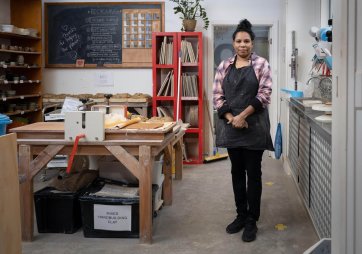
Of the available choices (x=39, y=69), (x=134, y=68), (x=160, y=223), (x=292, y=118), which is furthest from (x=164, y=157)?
(x=39, y=69)

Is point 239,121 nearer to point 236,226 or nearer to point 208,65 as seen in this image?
point 236,226

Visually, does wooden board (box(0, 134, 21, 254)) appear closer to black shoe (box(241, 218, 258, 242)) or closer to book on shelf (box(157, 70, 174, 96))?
black shoe (box(241, 218, 258, 242))

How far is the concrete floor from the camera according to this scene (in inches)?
112

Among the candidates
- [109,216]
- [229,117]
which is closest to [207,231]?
[109,216]

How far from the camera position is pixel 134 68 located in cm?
616

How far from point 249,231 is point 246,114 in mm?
806

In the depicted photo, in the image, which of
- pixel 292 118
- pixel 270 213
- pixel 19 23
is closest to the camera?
pixel 270 213

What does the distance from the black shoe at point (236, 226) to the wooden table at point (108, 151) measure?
59 centimetres

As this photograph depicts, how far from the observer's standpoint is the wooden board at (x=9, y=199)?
5.36ft

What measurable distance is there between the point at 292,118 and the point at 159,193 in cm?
177

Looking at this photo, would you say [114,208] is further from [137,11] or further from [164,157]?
[137,11]

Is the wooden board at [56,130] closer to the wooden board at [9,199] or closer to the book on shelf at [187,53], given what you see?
the wooden board at [9,199]

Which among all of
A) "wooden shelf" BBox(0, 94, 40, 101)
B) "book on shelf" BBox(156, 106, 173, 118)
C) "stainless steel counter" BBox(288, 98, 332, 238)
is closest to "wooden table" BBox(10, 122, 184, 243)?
"stainless steel counter" BBox(288, 98, 332, 238)

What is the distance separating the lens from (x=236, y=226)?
123 inches
